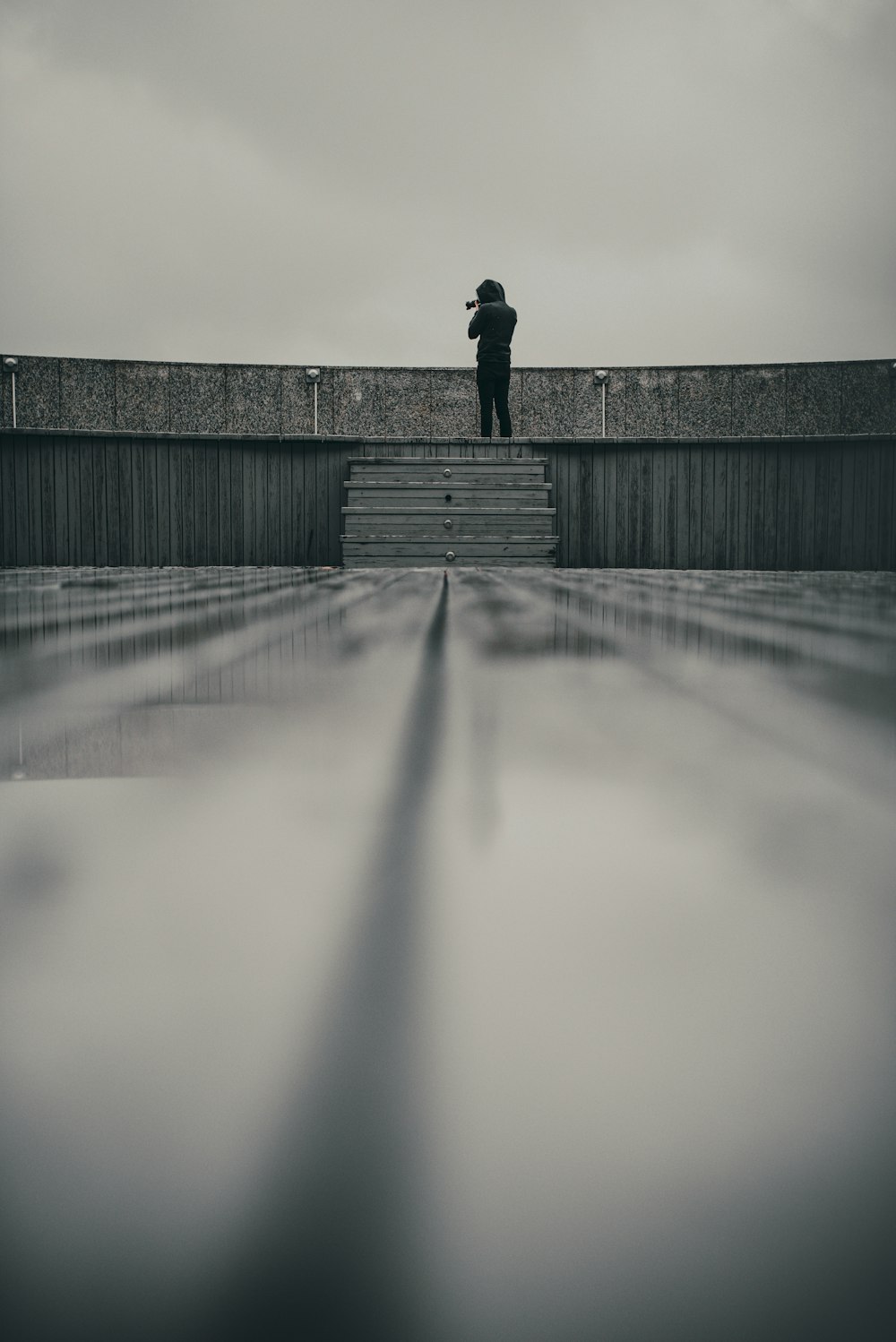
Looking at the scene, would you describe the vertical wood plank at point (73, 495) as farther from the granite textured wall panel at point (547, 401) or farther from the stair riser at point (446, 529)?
the granite textured wall panel at point (547, 401)

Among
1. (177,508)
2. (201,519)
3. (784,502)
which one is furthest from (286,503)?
(784,502)

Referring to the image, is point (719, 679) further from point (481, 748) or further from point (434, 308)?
point (434, 308)

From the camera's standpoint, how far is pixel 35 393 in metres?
6.54

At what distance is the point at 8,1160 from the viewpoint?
7.4 inches

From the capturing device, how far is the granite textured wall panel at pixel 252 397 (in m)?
6.70

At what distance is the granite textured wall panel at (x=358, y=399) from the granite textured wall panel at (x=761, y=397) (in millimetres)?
2494

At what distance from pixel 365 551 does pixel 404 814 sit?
514 cm

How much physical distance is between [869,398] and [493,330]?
2.63 m

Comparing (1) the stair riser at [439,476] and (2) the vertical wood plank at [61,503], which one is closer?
(1) the stair riser at [439,476]

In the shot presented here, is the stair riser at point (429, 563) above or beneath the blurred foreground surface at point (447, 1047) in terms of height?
above

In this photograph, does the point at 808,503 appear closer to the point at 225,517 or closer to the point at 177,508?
the point at 225,517

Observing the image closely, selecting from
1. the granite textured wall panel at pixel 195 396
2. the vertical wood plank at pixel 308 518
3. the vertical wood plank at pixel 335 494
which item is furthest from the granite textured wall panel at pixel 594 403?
the granite textured wall panel at pixel 195 396

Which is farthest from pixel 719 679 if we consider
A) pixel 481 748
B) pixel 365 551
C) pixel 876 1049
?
pixel 365 551

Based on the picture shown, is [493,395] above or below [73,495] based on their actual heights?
above
